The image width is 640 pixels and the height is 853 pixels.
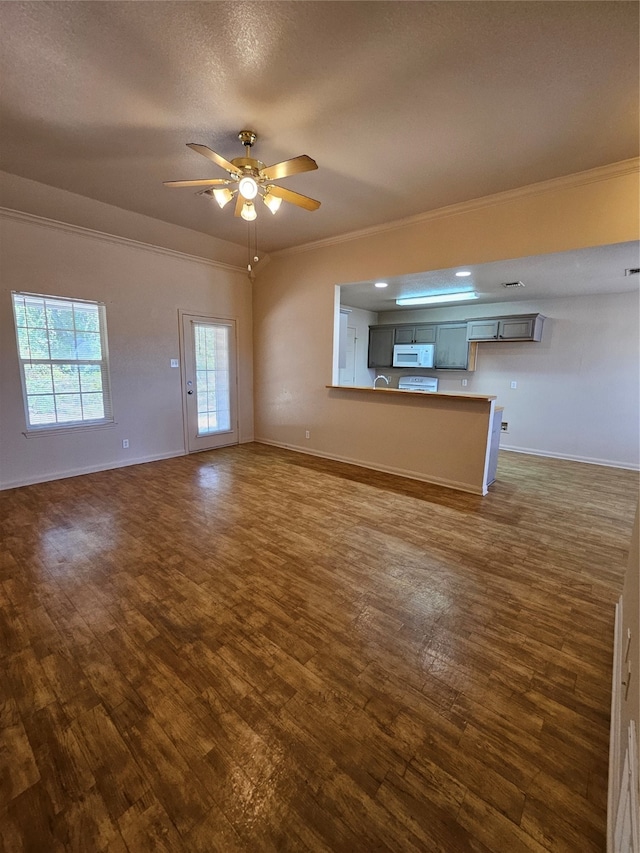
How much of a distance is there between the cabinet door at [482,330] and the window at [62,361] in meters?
5.50

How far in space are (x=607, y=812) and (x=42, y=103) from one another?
4.50 meters

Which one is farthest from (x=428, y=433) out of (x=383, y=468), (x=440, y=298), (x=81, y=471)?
(x=81, y=471)

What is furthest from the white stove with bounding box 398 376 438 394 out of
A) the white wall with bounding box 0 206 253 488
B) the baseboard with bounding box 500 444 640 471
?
the white wall with bounding box 0 206 253 488

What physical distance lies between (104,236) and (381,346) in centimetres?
494

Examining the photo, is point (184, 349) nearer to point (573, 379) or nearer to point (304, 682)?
point (304, 682)

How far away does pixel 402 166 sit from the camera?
2932mm

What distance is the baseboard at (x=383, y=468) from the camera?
4.04 metres

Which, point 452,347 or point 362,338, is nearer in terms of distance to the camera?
point 452,347

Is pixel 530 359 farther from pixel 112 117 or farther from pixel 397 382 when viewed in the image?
pixel 112 117

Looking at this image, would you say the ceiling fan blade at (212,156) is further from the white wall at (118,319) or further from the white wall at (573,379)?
the white wall at (573,379)

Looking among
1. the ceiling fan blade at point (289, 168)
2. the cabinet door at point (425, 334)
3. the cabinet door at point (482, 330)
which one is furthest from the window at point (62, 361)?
the cabinet door at point (482, 330)

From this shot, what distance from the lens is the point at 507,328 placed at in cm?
550

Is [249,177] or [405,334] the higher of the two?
[249,177]

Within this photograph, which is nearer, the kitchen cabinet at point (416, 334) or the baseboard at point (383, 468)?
the baseboard at point (383, 468)
